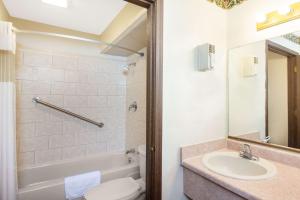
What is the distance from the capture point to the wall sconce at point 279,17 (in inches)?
45.7

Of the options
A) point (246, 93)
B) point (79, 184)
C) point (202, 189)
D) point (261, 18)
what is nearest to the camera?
point (202, 189)

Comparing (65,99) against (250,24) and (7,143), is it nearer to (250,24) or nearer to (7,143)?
(7,143)

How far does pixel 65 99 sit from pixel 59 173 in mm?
930

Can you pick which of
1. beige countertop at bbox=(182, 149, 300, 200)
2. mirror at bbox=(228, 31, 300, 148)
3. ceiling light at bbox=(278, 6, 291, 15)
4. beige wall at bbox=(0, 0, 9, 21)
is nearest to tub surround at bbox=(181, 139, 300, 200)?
beige countertop at bbox=(182, 149, 300, 200)

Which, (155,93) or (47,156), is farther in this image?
(47,156)

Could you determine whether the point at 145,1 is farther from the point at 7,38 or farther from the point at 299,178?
the point at 299,178

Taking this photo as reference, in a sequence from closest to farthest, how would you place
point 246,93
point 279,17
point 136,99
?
1. point 279,17
2. point 246,93
3. point 136,99

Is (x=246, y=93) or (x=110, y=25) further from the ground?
(x=110, y=25)

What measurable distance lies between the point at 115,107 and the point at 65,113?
681 mm

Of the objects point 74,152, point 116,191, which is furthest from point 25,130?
point 116,191

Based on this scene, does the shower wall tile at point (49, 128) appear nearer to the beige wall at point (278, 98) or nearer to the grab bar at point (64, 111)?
the grab bar at point (64, 111)

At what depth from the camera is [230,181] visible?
943 millimetres

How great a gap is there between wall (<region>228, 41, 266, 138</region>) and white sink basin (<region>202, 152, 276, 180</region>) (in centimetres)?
26

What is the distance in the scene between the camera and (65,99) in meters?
2.18
